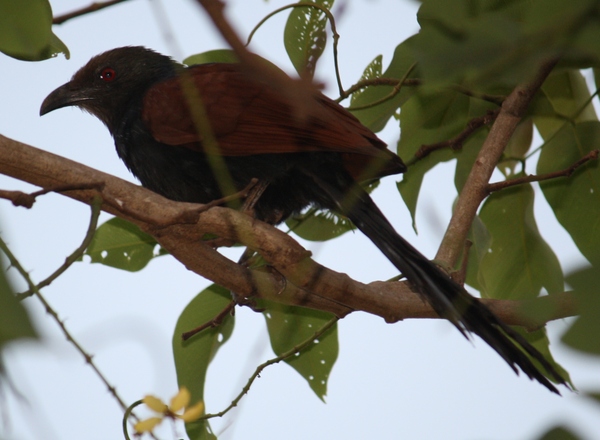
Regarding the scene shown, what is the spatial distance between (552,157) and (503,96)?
265 mm

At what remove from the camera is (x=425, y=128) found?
2584 millimetres

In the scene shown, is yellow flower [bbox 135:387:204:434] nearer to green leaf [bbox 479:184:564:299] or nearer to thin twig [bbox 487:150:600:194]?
thin twig [bbox 487:150:600:194]

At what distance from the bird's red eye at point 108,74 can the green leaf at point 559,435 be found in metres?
2.70

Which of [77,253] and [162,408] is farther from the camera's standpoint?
[77,253]

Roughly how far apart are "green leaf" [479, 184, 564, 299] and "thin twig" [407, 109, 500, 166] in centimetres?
25

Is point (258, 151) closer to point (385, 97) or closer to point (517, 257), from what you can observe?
point (385, 97)

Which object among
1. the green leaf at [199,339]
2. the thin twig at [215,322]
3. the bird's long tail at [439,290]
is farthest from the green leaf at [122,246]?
the bird's long tail at [439,290]

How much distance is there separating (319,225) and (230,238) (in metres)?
0.96

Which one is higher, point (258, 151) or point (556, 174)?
point (258, 151)

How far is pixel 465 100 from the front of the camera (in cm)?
262

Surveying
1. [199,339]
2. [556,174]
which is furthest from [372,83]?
[199,339]

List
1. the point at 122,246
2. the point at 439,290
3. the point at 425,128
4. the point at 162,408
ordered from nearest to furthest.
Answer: the point at 162,408
the point at 439,290
the point at 122,246
the point at 425,128

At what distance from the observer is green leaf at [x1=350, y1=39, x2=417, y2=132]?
2.33m

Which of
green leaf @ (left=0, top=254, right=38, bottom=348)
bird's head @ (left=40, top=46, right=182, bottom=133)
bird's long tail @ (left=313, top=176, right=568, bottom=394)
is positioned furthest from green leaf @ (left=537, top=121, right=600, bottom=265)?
green leaf @ (left=0, top=254, right=38, bottom=348)
